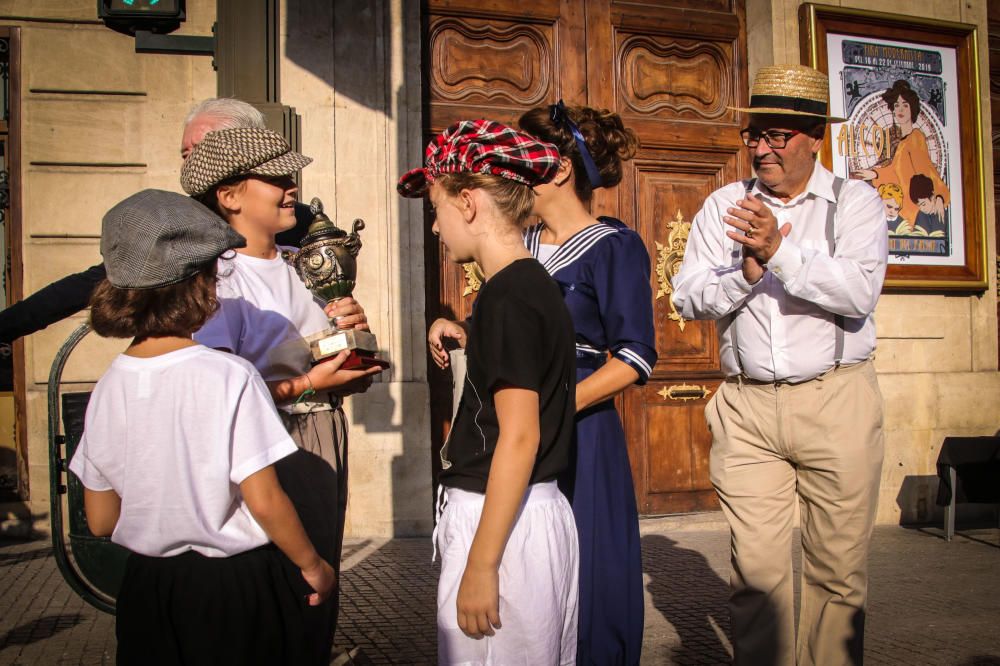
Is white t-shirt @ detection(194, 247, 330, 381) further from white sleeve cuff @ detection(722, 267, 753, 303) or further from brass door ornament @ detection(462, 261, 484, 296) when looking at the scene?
brass door ornament @ detection(462, 261, 484, 296)

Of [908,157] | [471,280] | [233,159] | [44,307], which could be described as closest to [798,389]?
[233,159]

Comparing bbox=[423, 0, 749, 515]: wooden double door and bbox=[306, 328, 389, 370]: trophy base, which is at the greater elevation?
bbox=[423, 0, 749, 515]: wooden double door

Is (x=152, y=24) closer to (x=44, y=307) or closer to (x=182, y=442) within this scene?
(x=44, y=307)

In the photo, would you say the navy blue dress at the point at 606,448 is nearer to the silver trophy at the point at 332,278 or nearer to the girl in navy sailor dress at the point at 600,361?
the girl in navy sailor dress at the point at 600,361

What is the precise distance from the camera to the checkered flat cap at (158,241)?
218 cm

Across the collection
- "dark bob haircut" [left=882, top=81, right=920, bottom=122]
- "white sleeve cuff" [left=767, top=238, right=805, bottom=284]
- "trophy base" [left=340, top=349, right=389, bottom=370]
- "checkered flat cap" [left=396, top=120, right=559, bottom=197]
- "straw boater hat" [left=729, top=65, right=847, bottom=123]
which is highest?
"dark bob haircut" [left=882, top=81, right=920, bottom=122]

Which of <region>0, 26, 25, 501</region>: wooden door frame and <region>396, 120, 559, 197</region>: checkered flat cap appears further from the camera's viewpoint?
<region>0, 26, 25, 501</region>: wooden door frame

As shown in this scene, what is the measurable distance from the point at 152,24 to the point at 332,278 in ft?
13.0

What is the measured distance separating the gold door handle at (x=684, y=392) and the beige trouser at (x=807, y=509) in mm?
3753

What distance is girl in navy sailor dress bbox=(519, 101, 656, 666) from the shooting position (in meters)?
2.80

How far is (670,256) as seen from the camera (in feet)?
24.6

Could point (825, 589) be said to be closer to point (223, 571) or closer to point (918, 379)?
point (223, 571)

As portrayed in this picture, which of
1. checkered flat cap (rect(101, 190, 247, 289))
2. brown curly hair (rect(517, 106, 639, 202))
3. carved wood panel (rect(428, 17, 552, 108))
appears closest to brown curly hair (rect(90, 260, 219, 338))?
checkered flat cap (rect(101, 190, 247, 289))

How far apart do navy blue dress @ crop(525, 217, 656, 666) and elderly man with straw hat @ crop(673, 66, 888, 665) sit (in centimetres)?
62
